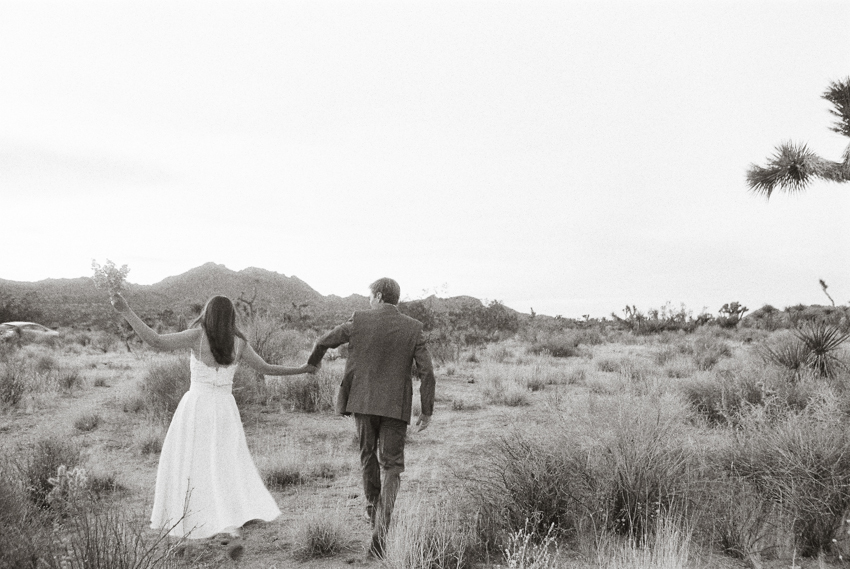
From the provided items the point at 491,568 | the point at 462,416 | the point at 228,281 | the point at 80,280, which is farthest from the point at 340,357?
the point at 80,280

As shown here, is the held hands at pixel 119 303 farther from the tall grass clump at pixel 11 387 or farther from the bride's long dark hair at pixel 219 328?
the tall grass clump at pixel 11 387

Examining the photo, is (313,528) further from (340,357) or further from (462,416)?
(340,357)

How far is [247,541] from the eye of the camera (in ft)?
17.8

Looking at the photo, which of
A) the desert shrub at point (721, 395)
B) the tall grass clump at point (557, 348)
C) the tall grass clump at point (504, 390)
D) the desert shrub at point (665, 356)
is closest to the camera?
the desert shrub at point (721, 395)

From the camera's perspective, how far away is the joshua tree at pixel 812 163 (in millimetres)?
20984

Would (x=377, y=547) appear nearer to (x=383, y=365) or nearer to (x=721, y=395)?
(x=383, y=365)

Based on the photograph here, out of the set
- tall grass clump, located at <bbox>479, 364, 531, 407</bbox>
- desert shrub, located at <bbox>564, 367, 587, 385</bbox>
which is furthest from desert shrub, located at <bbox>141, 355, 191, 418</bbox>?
desert shrub, located at <bbox>564, 367, 587, 385</bbox>

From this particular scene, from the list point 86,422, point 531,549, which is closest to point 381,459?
point 531,549

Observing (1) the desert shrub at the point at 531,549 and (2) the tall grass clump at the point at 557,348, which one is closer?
(1) the desert shrub at the point at 531,549

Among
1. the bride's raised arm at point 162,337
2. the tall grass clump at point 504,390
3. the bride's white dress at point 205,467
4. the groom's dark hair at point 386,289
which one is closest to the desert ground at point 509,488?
the bride's white dress at point 205,467

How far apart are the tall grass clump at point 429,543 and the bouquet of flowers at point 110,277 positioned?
8.80 feet

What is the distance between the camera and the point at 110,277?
4664 millimetres

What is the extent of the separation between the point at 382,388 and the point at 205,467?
1511 mm

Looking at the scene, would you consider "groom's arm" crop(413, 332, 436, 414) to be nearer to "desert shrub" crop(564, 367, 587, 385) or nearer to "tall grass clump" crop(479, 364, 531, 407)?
"tall grass clump" crop(479, 364, 531, 407)
